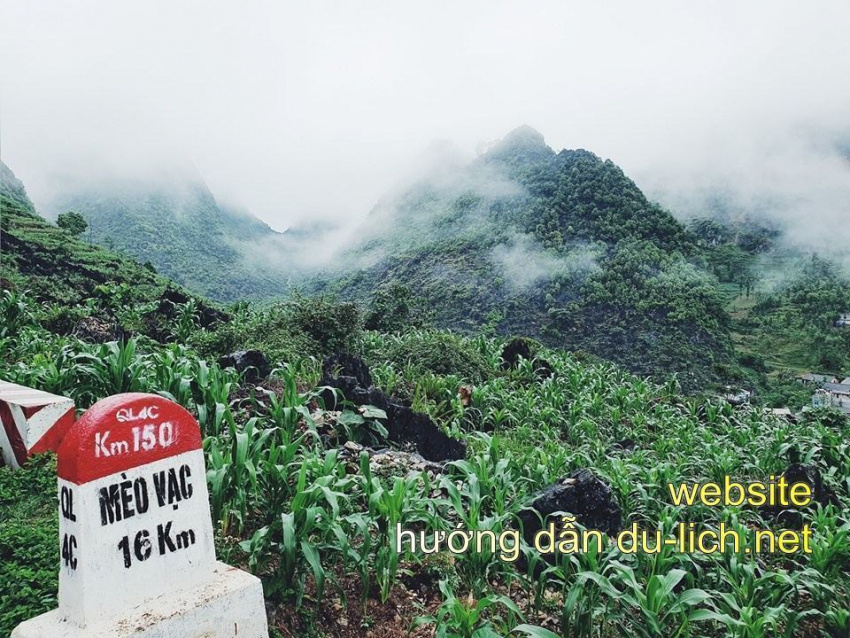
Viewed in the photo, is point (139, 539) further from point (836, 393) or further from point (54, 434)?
point (836, 393)

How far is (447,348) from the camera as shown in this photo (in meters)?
12.0

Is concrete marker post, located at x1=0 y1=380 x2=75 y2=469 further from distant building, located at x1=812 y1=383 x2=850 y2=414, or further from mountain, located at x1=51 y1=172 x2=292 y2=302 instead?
mountain, located at x1=51 y1=172 x2=292 y2=302

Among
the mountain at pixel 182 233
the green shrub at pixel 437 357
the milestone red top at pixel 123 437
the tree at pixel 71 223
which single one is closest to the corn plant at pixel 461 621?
the milestone red top at pixel 123 437

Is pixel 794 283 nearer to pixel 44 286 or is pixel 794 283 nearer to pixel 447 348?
pixel 447 348

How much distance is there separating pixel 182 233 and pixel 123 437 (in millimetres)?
47209

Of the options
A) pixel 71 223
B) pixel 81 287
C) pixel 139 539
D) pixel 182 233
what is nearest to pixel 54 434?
pixel 139 539

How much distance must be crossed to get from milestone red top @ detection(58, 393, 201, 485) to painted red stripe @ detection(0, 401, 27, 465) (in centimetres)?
238

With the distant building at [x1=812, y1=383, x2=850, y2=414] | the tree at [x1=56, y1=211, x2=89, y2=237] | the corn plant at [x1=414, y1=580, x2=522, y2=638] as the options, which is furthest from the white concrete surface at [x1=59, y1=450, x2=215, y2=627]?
the tree at [x1=56, y1=211, x2=89, y2=237]

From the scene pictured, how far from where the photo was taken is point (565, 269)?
Answer: 37906 mm

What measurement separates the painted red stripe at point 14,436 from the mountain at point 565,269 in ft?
49.8

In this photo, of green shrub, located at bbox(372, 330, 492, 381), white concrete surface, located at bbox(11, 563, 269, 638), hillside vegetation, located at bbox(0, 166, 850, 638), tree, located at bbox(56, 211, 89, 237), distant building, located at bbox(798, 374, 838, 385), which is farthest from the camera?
distant building, located at bbox(798, 374, 838, 385)

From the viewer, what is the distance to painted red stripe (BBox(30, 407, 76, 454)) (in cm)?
383

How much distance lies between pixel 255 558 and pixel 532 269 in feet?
124

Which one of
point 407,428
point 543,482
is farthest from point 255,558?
point 407,428
